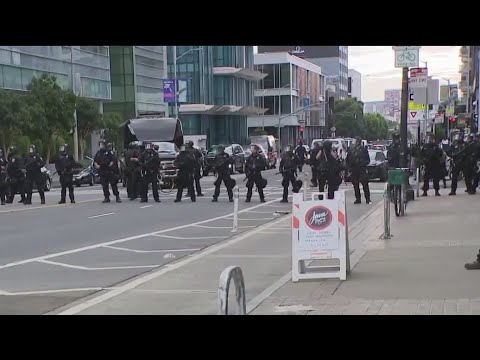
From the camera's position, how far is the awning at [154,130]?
3309cm

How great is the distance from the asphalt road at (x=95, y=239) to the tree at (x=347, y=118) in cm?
9861

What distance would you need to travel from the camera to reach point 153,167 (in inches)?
926

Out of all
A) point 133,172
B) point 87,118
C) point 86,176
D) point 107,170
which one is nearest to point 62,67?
point 87,118

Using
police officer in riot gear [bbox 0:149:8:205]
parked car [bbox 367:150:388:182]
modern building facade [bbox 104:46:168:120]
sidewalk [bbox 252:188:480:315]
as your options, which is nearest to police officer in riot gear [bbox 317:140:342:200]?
sidewalk [bbox 252:188:480:315]

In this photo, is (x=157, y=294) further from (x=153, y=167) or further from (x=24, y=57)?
(x=24, y=57)

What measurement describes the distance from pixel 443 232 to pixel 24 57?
1587 inches

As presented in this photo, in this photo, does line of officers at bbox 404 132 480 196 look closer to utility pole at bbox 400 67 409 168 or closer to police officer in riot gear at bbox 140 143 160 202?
utility pole at bbox 400 67 409 168

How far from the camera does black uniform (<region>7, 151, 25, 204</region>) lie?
79.0 feet

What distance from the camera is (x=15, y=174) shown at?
24.1 meters

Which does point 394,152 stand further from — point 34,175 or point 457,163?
point 34,175

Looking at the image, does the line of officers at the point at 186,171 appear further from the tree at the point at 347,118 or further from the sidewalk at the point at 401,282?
the tree at the point at 347,118

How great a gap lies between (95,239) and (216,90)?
66.6m

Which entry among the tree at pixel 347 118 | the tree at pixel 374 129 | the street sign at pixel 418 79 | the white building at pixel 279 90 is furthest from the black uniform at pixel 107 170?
the tree at pixel 374 129
